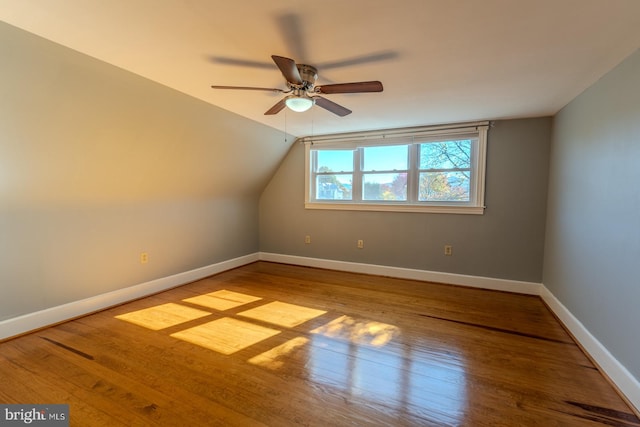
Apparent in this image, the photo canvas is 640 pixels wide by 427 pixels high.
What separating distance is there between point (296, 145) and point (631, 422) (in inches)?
170

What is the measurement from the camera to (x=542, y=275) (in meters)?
3.35

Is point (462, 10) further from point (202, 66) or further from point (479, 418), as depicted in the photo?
point (479, 418)

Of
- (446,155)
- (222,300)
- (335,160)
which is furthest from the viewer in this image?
(335,160)

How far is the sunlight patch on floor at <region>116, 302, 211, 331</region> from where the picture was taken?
2592 millimetres

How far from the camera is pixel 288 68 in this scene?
1.68 meters

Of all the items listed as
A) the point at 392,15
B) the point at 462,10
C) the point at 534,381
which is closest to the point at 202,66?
the point at 392,15

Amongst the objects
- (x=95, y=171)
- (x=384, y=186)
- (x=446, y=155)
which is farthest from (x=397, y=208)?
(x=95, y=171)

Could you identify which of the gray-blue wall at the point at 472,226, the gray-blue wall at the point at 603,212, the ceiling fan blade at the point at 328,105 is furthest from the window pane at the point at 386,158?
the ceiling fan blade at the point at 328,105

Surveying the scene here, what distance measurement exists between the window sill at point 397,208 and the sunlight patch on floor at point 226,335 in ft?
7.55

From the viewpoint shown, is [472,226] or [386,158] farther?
[386,158]

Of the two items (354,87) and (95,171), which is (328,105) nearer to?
(354,87)

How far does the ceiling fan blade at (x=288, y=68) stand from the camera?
158 centimetres

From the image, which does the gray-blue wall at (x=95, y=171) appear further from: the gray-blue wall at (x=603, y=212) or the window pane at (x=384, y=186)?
the gray-blue wall at (x=603, y=212)

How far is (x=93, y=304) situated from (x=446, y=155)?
14.3 ft
